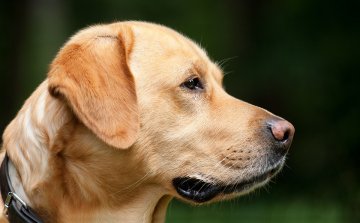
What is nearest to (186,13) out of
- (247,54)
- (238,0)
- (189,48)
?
(238,0)

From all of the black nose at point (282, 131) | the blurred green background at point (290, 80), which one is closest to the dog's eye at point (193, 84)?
the black nose at point (282, 131)

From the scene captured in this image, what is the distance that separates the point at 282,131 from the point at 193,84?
69cm

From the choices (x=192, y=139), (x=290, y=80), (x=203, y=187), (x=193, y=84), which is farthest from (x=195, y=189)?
(x=290, y=80)

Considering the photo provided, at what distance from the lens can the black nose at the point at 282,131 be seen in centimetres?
325

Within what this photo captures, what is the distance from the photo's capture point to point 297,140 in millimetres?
8945

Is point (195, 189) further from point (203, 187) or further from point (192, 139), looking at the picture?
point (192, 139)

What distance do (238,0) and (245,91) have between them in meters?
1.97

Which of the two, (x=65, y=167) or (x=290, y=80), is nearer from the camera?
(x=65, y=167)

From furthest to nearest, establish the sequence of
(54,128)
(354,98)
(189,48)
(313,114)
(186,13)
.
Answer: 1. (186,13)
2. (313,114)
3. (354,98)
4. (189,48)
5. (54,128)

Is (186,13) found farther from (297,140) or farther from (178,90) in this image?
(178,90)

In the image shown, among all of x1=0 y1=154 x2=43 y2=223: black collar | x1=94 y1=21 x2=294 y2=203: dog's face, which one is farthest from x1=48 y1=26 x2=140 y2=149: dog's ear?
x1=0 y1=154 x2=43 y2=223: black collar

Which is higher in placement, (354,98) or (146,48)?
(146,48)

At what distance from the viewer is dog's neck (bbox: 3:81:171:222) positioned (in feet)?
9.63

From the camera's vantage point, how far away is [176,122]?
10.6ft
